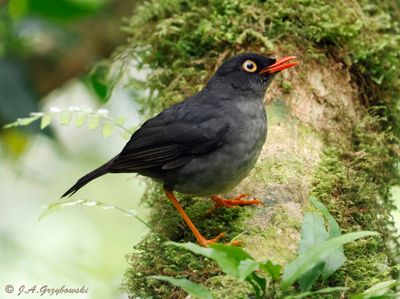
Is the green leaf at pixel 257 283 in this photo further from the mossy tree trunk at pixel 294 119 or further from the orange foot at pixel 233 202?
the orange foot at pixel 233 202

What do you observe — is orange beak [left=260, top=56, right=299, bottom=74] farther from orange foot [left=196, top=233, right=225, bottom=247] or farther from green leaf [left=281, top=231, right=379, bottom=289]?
green leaf [left=281, top=231, right=379, bottom=289]

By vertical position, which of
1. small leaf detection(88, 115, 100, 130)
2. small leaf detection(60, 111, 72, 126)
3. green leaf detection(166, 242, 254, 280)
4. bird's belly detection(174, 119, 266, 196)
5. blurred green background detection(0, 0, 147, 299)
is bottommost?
blurred green background detection(0, 0, 147, 299)

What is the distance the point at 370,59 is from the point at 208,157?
152cm

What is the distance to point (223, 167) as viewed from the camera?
163 inches

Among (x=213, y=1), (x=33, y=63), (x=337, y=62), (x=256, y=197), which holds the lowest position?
(x=33, y=63)

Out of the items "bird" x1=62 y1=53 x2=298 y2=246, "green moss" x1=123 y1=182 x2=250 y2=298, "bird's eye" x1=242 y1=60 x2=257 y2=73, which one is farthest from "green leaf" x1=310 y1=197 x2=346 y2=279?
"bird's eye" x1=242 y1=60 x2=257 y2=73

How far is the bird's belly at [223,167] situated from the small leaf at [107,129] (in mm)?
551

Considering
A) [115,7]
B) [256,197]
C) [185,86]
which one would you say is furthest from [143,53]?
[115,7]

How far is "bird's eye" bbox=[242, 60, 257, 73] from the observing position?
457 centimetres

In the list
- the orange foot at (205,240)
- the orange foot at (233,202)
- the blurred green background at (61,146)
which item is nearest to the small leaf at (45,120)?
the blurred green background at (61,146)

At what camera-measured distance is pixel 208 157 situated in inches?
167

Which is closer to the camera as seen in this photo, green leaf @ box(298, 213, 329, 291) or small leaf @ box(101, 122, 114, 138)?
green leaf @ box(298, 213, 329, 291)

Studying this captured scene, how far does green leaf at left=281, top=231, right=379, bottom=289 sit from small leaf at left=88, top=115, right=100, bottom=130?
2.02 m

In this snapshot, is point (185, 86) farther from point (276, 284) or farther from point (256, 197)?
point (276, 284)
